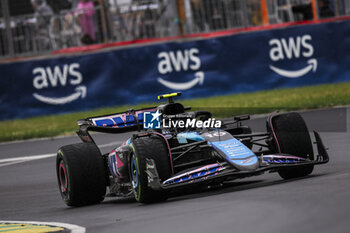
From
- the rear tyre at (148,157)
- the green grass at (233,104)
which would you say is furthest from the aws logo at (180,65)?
the rear tyre at (148,157)

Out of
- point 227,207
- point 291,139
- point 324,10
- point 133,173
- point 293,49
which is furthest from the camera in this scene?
point 324,10

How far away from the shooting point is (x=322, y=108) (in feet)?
62.4

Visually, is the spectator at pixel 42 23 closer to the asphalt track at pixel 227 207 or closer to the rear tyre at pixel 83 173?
the asphalt track at pixel 227 207

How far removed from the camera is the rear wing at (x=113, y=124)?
10656 mm

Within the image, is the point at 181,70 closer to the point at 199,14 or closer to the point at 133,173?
the point at 199,14

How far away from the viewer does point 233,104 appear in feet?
66.5

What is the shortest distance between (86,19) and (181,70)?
2805 mm

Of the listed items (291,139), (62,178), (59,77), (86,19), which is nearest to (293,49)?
(86,19)

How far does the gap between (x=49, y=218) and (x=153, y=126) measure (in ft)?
5.08

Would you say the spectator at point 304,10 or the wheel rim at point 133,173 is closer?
the wheel rim at point 133,173

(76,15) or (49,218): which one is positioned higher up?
(76,15)

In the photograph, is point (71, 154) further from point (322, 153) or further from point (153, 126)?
point (322, 153)

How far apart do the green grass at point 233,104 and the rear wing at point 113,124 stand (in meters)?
8.68

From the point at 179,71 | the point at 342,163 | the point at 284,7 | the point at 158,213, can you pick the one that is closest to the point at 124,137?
the point at 179,71
